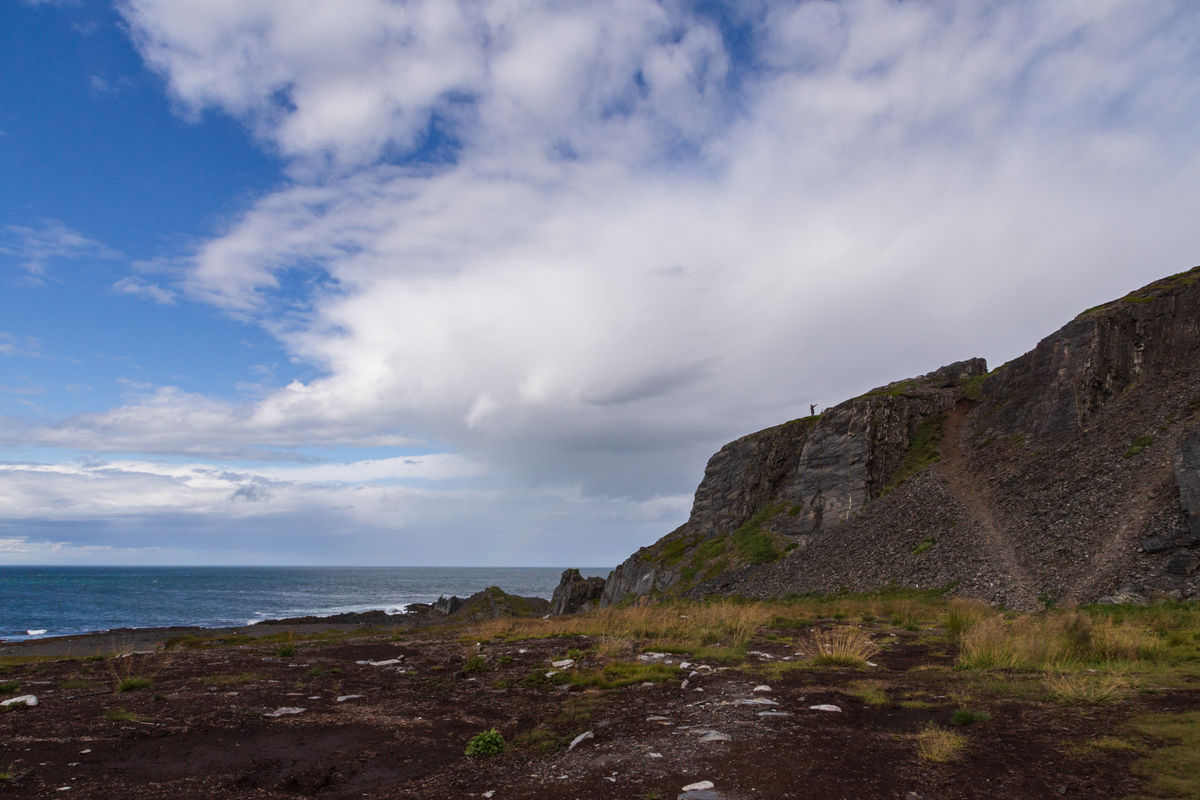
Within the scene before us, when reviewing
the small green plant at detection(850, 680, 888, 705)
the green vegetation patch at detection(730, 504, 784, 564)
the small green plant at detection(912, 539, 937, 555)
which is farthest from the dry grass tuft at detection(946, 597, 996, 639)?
the green vegetation patch at detection(730, 504, 784, 564)

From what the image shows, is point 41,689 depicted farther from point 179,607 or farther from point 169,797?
point 179,607

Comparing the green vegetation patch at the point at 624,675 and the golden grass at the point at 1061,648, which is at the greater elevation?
the golden grass at the point at 1061,648

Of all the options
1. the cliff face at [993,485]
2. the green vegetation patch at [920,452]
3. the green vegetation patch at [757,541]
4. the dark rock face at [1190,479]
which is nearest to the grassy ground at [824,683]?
the dark rock face at [1190,479]

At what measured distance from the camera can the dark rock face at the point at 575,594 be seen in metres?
65.9

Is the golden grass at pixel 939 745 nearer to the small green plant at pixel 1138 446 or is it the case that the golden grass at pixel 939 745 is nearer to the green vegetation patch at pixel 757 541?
the small green plant at pixel 1138 446

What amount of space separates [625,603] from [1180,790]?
1984 inches

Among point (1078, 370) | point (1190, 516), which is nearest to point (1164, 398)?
point (1078, 370)

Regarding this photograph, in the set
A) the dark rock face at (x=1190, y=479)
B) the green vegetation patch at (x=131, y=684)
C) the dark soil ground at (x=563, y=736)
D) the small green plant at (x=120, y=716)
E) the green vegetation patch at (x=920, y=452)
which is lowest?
the green vegetation patch at (x=131, y=684)

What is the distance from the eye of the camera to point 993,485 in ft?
124

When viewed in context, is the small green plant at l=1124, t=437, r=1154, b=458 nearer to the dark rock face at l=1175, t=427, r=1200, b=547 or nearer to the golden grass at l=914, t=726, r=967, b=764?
the dark rock face at l=1175, t=427, r=1200, b=547

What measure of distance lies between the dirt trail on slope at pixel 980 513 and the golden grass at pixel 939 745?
2131cm

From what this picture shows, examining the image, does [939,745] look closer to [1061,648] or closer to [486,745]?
[486,745]

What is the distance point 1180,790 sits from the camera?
5.66 m

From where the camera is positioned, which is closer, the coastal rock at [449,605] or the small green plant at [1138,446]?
the small green plant at [1138,446]
